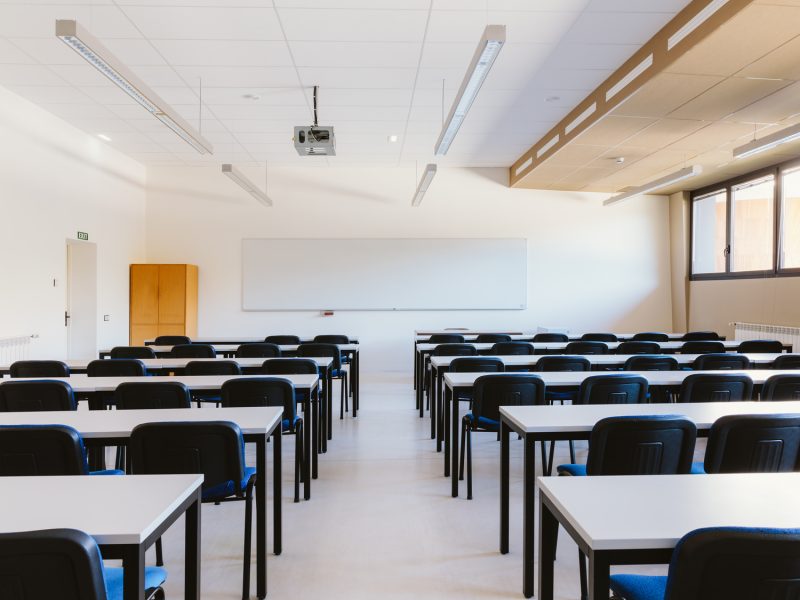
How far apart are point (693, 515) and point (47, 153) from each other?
8018 mm

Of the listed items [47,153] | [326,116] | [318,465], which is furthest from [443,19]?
[47,153]

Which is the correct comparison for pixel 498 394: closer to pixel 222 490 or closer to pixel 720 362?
pixel 222 490

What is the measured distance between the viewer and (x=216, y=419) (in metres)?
2.44

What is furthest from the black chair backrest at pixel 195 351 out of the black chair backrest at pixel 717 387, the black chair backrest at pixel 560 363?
the black chair backrest at pixel 717 387

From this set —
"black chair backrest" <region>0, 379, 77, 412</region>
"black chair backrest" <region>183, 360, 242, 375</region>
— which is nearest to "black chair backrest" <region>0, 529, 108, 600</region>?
"black chair backrest" <region>0, 379, 77, 412</region>

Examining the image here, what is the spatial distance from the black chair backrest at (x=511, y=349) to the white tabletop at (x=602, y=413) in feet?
9.43

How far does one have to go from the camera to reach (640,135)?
6.42 m

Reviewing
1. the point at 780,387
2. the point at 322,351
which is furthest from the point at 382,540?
the point at 322,351

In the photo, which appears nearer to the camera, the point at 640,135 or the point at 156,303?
the point at 640,135

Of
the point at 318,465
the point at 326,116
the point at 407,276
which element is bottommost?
the point at 318,465

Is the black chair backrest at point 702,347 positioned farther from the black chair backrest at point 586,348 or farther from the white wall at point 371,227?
the white wall at point 371,227

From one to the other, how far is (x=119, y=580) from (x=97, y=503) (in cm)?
29

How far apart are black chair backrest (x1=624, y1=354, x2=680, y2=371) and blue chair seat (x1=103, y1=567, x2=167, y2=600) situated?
3.83 m

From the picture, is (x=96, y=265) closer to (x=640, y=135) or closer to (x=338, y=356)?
(x=338, y=356)
